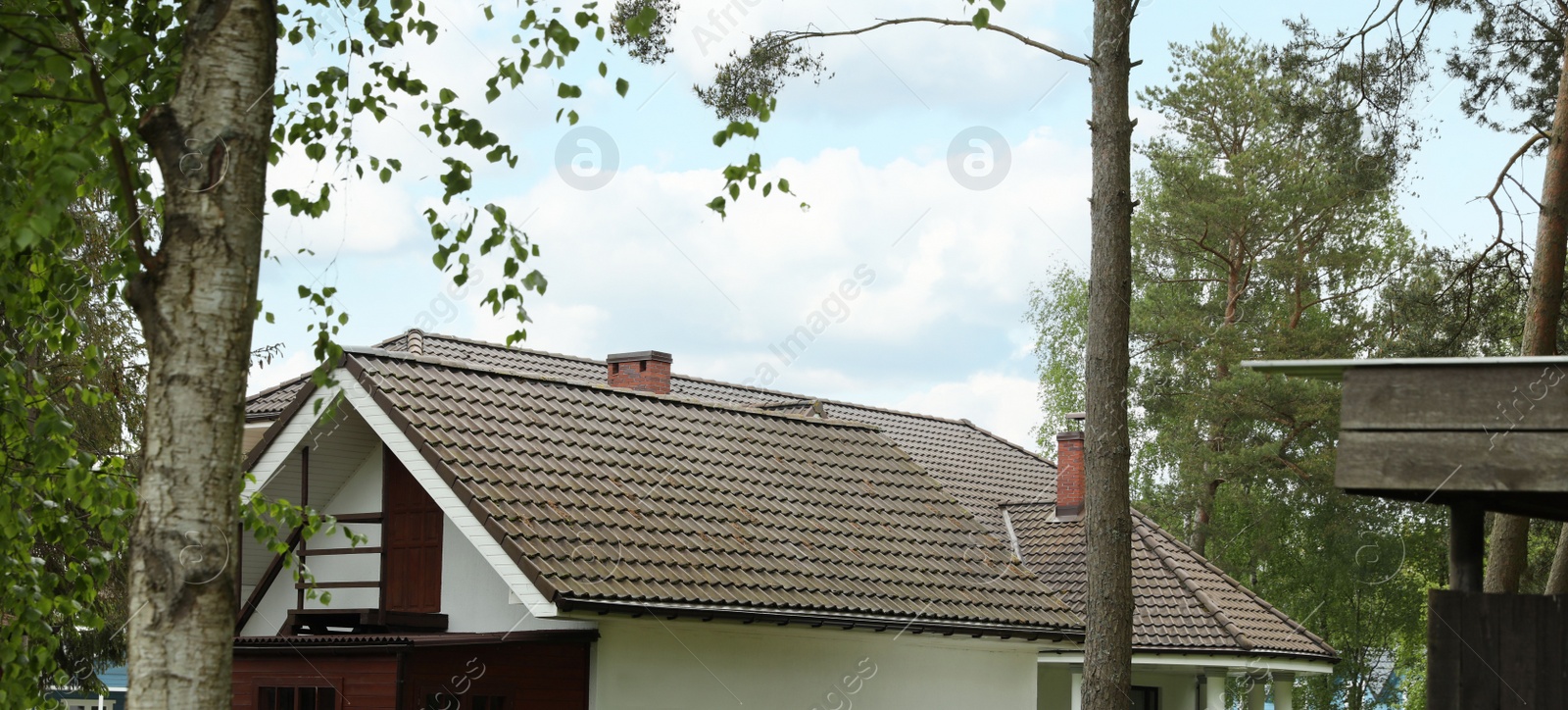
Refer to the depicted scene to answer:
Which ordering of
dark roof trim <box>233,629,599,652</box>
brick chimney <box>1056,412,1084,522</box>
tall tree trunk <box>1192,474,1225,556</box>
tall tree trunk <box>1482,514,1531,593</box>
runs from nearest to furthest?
dark roof trim <box>233,629,599,652</box> → tall tree trunk <box>1482,514,1531,593</box> → brick chimney <box>1056,412,1084,522</box> → tall tree trunk <box>1192,474,1225,556</box>

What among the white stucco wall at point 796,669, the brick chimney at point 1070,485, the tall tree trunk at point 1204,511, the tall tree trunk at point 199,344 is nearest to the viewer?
the tall tree trunk at point 199,344

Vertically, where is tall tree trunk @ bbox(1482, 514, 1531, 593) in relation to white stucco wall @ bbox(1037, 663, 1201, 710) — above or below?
above

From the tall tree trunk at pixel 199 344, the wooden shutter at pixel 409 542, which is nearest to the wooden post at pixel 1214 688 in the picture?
the wooden shutter at pixel 409 542

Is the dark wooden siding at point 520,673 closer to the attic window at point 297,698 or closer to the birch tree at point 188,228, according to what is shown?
the attic window at point 297,698

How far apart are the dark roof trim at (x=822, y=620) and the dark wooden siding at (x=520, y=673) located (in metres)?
0.88

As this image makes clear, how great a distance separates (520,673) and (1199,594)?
1122 centimetres

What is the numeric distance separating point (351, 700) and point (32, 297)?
6.68m

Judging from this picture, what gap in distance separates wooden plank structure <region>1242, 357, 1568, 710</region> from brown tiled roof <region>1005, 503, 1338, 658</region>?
11677 mm

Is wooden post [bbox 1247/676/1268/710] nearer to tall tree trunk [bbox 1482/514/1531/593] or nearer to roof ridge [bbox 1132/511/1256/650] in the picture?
roof ridge [bbox 1132/511/1256/650]

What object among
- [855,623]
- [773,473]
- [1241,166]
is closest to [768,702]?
[855,623]

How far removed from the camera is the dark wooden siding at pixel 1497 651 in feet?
21.2

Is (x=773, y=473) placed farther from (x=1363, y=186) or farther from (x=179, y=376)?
(x=179, y=376)

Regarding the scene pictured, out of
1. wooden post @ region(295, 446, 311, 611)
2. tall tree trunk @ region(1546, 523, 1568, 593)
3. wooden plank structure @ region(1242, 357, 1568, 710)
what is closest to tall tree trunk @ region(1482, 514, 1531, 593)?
tall tree trunk @ region(1546, 523, 1568, 593)

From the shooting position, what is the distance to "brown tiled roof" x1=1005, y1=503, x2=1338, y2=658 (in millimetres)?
19047
